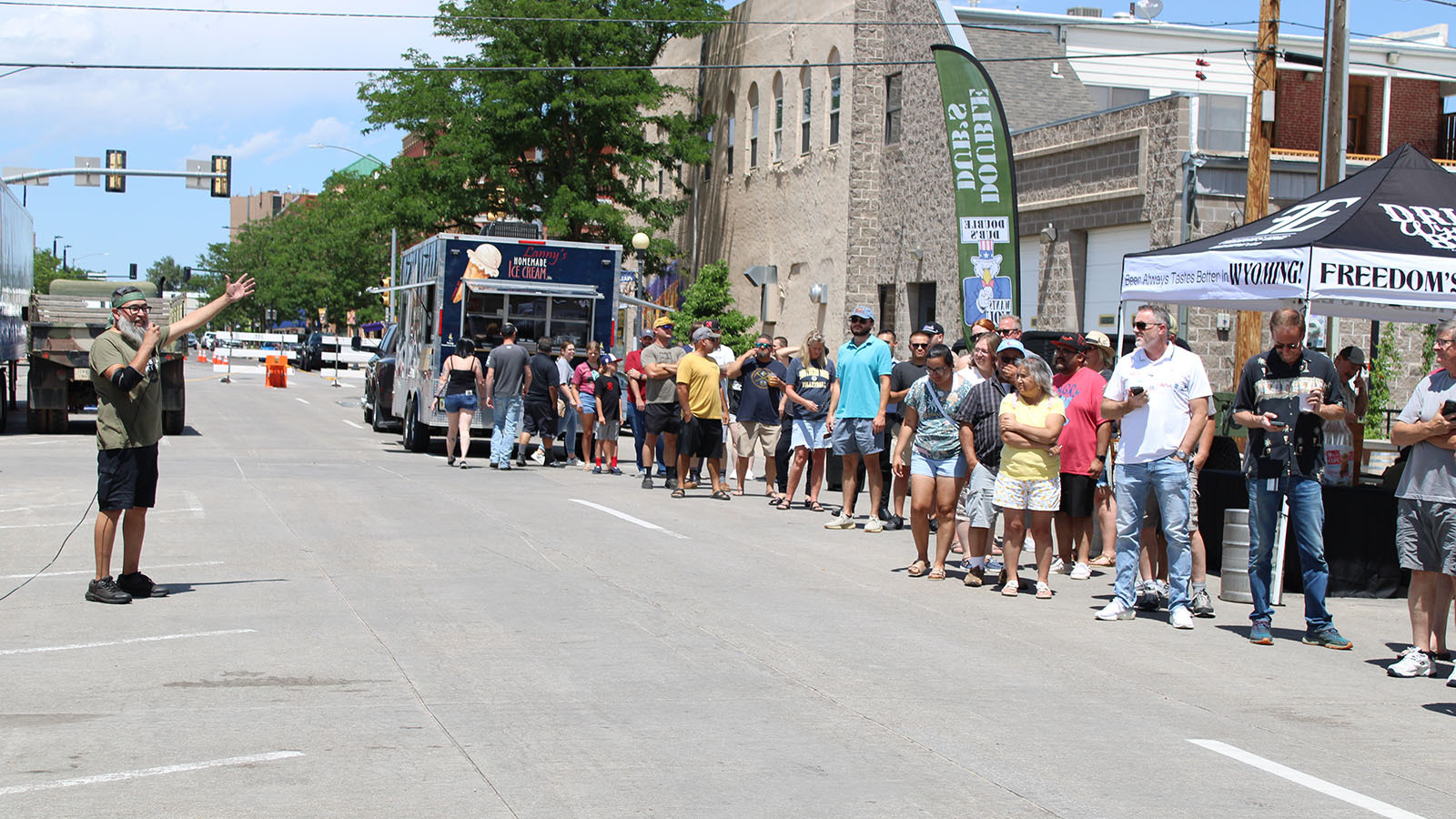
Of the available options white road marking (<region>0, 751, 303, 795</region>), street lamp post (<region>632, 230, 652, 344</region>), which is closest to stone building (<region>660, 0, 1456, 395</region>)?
street lamp post (<region>632, 230, 652, 344</region>)

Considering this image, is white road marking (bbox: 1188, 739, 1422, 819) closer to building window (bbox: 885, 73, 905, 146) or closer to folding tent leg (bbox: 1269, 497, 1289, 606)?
folding tent leg (bbox: 1269, 497, 1289, 606)

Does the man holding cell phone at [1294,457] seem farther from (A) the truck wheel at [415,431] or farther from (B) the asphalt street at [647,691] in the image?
(A) the truck wheel at [415,431]

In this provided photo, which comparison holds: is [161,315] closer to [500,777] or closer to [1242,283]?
[1242,283]

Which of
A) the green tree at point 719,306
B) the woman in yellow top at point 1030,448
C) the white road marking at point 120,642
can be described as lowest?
the white road marking at point 120,642

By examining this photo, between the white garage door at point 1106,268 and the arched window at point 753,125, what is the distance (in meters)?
14.4

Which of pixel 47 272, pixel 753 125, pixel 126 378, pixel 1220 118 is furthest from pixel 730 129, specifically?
pixel 47 272

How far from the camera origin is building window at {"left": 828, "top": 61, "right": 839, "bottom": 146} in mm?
31188

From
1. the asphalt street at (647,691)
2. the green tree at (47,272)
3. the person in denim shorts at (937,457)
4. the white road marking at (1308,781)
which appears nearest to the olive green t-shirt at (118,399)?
the asphalt street at (647,691)

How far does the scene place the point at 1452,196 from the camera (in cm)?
1160

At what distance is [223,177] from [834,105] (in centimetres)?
1839

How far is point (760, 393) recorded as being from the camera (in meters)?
16.6

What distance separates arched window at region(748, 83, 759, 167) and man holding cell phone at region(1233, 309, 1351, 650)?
28.0 m

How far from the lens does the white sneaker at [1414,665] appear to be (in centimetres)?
826

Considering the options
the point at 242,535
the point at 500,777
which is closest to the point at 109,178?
the point at 242,535
